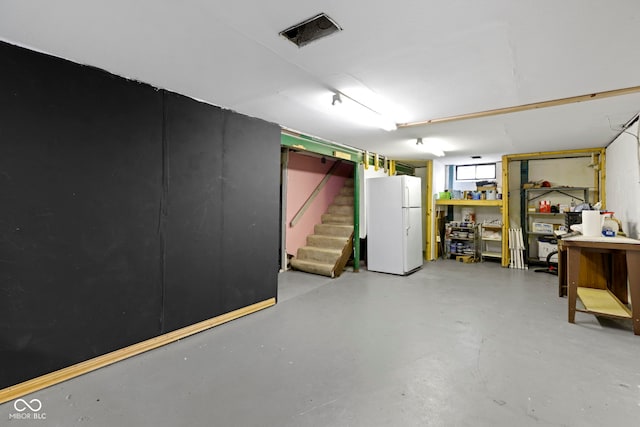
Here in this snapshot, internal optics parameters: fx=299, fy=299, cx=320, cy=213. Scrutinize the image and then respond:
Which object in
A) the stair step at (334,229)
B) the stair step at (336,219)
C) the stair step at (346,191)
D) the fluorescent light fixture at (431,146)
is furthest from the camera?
the stair step at (346,191)

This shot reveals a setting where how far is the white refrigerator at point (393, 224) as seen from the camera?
5281mm

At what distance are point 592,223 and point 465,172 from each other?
4454 mm

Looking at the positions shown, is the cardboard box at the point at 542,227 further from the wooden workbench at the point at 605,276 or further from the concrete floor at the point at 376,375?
the concrete floor at the point at 376,375

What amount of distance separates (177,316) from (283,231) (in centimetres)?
294

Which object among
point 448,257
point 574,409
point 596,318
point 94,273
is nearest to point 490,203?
point 448,257

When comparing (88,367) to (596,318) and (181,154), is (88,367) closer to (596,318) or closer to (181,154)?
(181,154)

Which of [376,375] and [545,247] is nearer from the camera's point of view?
[376,375]

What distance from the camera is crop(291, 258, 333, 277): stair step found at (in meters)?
5.18

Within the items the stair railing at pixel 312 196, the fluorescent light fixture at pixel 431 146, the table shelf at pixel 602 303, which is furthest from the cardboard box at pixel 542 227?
the stair railing at pixel 312 196

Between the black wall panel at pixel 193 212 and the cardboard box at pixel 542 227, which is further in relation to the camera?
the cardboard box at pixel 542 227

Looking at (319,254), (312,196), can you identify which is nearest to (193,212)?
(319,254)

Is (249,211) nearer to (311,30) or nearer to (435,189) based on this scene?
(311,30)

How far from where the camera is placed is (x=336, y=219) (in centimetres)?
614

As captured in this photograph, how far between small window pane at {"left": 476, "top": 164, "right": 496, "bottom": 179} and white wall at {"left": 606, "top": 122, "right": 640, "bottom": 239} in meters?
2.23
